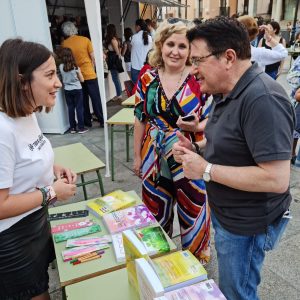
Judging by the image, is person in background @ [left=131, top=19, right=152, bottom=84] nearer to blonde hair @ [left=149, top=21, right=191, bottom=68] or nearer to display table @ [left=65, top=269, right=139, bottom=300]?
blonde hair @ [left=149, top=21, right=191, bottom=68]

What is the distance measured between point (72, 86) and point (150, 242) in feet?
14.3

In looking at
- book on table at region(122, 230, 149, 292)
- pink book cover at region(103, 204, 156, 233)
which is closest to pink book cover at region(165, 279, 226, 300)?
book on table at region(122, 230, 149, 292)

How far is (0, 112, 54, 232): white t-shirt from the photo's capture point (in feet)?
3.67

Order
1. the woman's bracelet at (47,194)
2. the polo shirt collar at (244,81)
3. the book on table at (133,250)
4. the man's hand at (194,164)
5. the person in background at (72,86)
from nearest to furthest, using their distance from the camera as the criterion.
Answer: the book on table at (133,250), the polo shirt collar at (244,81), the man's hand at (194,164), the woman's bracelet at (47,194), the person in background at (72,86)

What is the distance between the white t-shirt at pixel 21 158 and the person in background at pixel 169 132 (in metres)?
0.76

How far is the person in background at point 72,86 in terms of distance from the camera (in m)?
4.99

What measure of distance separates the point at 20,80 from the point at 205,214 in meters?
1.43

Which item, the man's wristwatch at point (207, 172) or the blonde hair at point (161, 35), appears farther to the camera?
the blonde hair at point (161, 35)

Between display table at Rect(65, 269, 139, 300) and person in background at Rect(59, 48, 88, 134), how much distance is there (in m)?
4.37

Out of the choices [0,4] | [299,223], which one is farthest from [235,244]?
[0,4]

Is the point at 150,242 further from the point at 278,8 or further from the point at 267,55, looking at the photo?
the point at 278,8

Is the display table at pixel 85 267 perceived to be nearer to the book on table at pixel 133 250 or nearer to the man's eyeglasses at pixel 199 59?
the book on table at pixel 133 250

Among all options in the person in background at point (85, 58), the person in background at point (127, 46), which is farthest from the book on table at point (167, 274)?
the person in background at point (127, 46)

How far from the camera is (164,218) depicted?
209 cm
